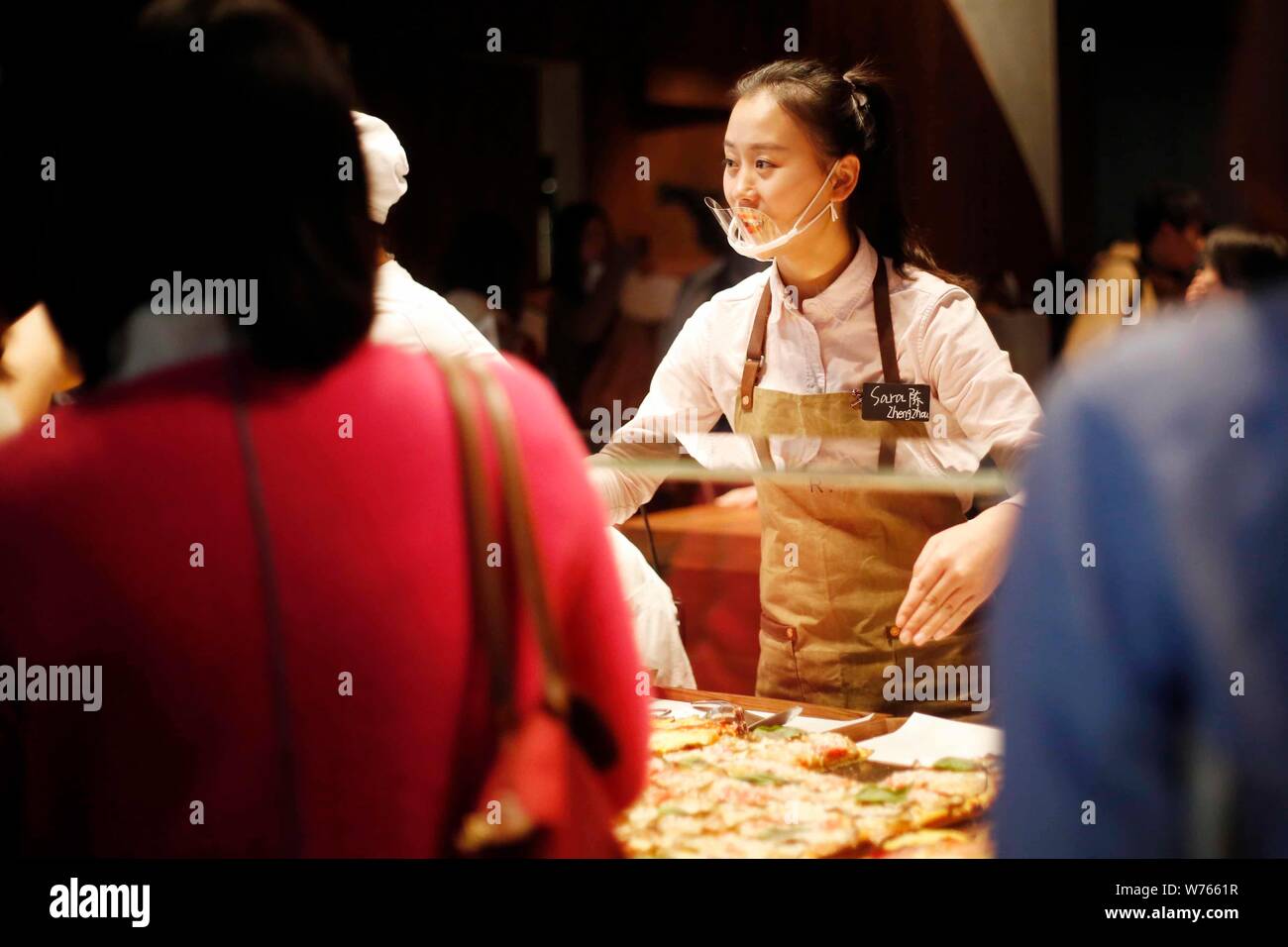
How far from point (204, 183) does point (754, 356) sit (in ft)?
5.02

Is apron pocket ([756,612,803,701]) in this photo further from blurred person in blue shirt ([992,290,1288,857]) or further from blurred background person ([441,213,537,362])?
blurred person in blue shirt ([992,290,1288,857])

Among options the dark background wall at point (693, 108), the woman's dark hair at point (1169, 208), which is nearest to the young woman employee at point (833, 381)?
the dark background wall at point (693, 108)

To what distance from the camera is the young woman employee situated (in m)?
2.44

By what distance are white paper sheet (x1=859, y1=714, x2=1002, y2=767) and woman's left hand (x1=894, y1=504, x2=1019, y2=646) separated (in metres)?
0.26

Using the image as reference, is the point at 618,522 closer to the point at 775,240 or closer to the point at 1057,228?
the point at 775,240

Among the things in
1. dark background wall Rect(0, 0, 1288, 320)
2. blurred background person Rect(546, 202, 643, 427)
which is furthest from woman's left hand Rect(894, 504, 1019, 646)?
blurred background person Rect(546, 202, 643, 427)

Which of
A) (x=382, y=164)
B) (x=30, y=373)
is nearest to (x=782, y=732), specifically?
(x=382, y=164)

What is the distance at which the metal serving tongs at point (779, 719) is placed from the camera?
2.15 meters

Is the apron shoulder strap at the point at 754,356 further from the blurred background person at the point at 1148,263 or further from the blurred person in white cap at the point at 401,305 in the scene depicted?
the blurred background person at the point at 1148,263

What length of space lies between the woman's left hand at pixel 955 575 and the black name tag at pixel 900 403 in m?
0.27

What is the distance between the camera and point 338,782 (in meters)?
1.23
